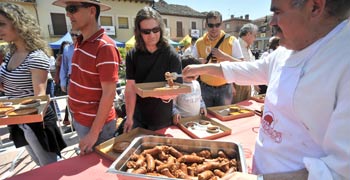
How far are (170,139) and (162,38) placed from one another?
102 cm

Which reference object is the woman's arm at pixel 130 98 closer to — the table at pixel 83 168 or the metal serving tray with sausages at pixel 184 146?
the table at pixel 83 168

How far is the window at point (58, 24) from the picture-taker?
49.4ft

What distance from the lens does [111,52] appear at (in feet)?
4.79

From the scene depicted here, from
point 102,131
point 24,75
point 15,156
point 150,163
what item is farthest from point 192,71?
point 15,156

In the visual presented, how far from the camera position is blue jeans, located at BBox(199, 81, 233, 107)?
2.82 meters

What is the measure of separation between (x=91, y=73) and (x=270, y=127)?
120cm

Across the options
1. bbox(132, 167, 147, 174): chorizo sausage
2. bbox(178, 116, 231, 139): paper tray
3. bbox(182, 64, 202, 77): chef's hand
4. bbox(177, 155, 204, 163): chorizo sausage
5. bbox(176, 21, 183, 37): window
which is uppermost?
bbox(176, 21, 183, 37): window

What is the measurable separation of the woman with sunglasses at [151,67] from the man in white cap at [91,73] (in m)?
0.37

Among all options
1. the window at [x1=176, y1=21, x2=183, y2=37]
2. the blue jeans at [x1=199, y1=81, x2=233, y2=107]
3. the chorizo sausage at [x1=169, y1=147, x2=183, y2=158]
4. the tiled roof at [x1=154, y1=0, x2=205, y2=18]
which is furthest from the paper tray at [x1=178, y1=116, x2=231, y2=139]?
the window at [x1=176, y1=21, x2=183, y2=37]

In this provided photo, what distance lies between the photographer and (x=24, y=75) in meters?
1.78

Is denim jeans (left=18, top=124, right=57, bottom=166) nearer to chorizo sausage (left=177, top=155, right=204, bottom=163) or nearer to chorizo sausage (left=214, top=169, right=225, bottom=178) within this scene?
chorizo sausage (left=177, top=155, right=204, bottom=163)

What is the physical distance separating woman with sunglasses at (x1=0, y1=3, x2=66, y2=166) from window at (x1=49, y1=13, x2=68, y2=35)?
15.5 m

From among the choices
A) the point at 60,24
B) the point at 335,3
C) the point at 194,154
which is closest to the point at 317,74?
the point at 335,3

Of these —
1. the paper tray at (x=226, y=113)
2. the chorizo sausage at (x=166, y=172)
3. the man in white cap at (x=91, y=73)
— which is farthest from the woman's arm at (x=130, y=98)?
the chorizo sausage at (x=166, y=172)
